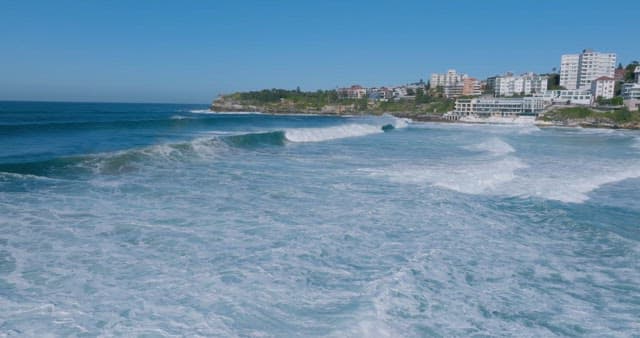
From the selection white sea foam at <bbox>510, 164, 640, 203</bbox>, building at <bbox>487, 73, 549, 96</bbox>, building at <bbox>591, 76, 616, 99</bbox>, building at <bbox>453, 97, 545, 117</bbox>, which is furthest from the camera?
building at <bbox>487, 73, 549, 96</bbox>

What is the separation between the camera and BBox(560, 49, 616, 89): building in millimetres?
120562

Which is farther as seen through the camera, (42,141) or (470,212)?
(42,141)

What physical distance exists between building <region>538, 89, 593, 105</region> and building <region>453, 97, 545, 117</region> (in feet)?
18.6

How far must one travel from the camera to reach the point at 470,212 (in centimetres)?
1051

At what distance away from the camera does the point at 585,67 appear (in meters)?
122

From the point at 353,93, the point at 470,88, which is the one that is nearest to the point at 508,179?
the point at 470,88

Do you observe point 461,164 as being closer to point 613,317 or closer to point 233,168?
point 233,168

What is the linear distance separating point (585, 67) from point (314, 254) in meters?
137

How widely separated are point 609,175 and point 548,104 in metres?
91.4

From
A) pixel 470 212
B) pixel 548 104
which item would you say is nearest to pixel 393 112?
pixel 548 104

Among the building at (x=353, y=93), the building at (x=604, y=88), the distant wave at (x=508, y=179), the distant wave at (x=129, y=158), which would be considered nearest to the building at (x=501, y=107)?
the building at (x=604, y=88)

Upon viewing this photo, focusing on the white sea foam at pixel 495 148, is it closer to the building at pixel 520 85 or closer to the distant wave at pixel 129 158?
the distant wave at pixel 129 158

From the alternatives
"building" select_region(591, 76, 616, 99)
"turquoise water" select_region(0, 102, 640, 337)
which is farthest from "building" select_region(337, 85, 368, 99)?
"turquoise water" select_region(0, 102, 640, 337)

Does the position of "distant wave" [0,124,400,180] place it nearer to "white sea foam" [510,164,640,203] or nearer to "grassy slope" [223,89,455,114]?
"white sea foam" [510,164,640,203]
